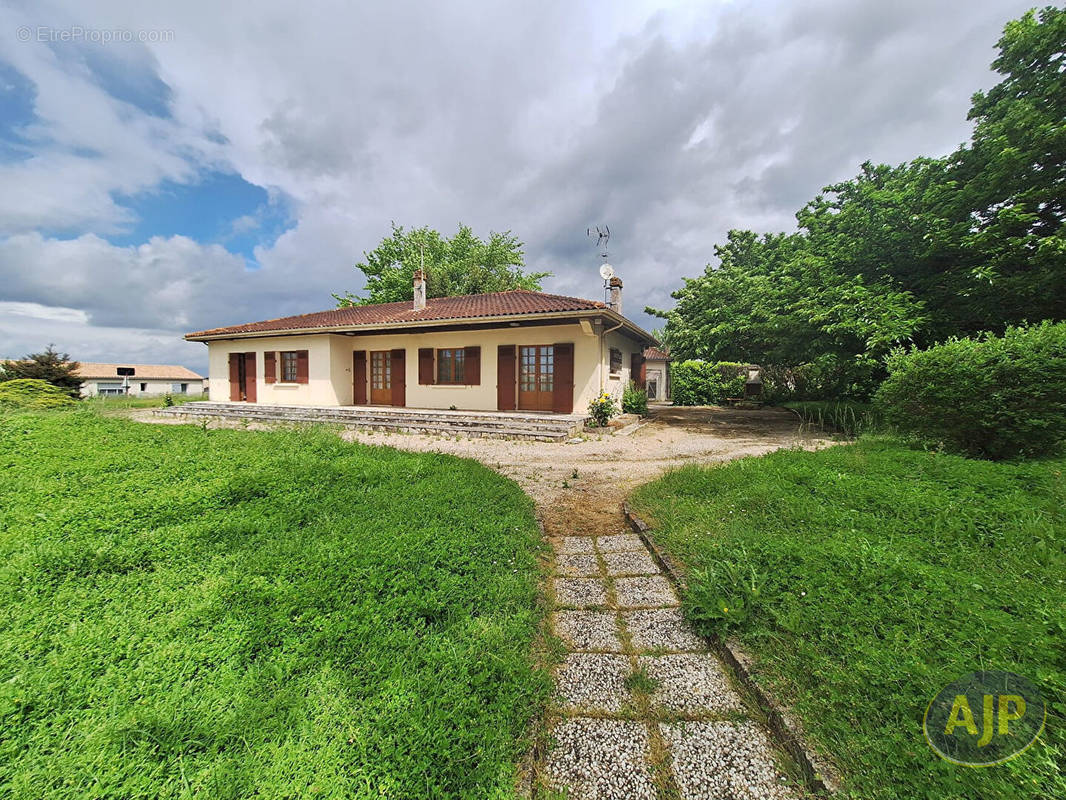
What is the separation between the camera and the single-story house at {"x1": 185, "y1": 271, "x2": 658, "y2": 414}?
10148 millimetres

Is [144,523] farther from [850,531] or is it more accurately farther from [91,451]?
[850,531]

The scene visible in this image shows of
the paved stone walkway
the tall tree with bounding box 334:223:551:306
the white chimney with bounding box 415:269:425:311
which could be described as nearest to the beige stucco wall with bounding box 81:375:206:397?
the tall tree with bounding box 334:223:551:306

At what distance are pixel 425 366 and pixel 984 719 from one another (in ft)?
40.0

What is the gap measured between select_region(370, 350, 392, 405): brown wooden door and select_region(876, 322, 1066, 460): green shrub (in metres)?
12.7

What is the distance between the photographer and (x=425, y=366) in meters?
12.2

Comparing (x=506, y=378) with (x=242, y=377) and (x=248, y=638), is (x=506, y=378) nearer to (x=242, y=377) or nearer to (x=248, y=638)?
(x=248, y=638)

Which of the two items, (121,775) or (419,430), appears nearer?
(121,775)

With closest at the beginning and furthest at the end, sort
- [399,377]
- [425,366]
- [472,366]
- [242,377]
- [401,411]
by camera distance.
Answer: [401,411], [472,366], [425,366], [399,377], [242,377]

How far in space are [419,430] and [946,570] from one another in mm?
9215

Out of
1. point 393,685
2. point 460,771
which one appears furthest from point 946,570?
point 393,685

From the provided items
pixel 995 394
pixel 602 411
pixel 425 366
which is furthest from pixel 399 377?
pixel 995 394

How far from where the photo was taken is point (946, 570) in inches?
85.8

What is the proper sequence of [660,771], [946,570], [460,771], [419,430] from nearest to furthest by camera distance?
[460,771] → [660,771] → [946,570] → [419,430]

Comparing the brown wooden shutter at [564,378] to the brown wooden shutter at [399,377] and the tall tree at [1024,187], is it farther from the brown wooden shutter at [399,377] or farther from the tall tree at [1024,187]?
the tall tree at [1024,187]
